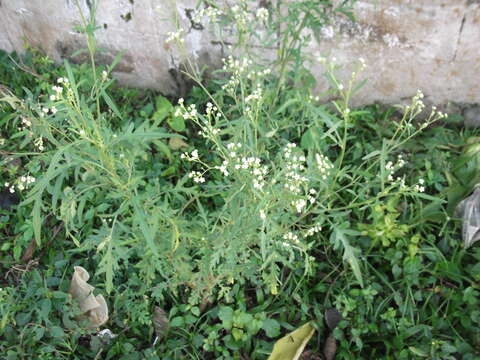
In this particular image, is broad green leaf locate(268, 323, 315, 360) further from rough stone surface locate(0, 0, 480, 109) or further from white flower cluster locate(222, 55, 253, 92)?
rough stone surface locate(0, 0, 480, 109)

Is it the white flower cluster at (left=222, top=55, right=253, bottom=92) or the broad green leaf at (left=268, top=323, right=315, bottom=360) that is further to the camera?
the broad green leaf at (left=268, top=323, right=315, bottom=360)

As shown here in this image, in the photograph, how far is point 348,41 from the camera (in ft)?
10.2

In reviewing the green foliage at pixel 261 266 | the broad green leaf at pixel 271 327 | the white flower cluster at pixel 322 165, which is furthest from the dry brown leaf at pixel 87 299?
the white flower cluster at pixel 322 165

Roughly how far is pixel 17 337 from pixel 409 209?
97.2 inches

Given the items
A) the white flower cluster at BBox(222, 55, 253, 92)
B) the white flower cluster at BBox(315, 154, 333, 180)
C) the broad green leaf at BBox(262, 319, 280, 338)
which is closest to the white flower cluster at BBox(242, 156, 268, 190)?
the white flower cluster at BBox(315, 154, 333, 180)

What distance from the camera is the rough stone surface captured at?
115 inches

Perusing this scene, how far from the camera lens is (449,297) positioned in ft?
8.46

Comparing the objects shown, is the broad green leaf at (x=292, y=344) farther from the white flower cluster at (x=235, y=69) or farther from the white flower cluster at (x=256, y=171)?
the white flower cluster at (x=235, y=69)

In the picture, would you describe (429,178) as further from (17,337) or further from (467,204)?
(17,337)

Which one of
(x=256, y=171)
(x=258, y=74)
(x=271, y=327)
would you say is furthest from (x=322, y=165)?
(x=271, y=327)

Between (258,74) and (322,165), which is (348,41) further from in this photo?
(322,165)

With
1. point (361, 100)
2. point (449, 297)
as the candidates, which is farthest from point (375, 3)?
point (449, 297)

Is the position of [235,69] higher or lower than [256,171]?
higher

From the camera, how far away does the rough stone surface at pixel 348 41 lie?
2924 millimetres
